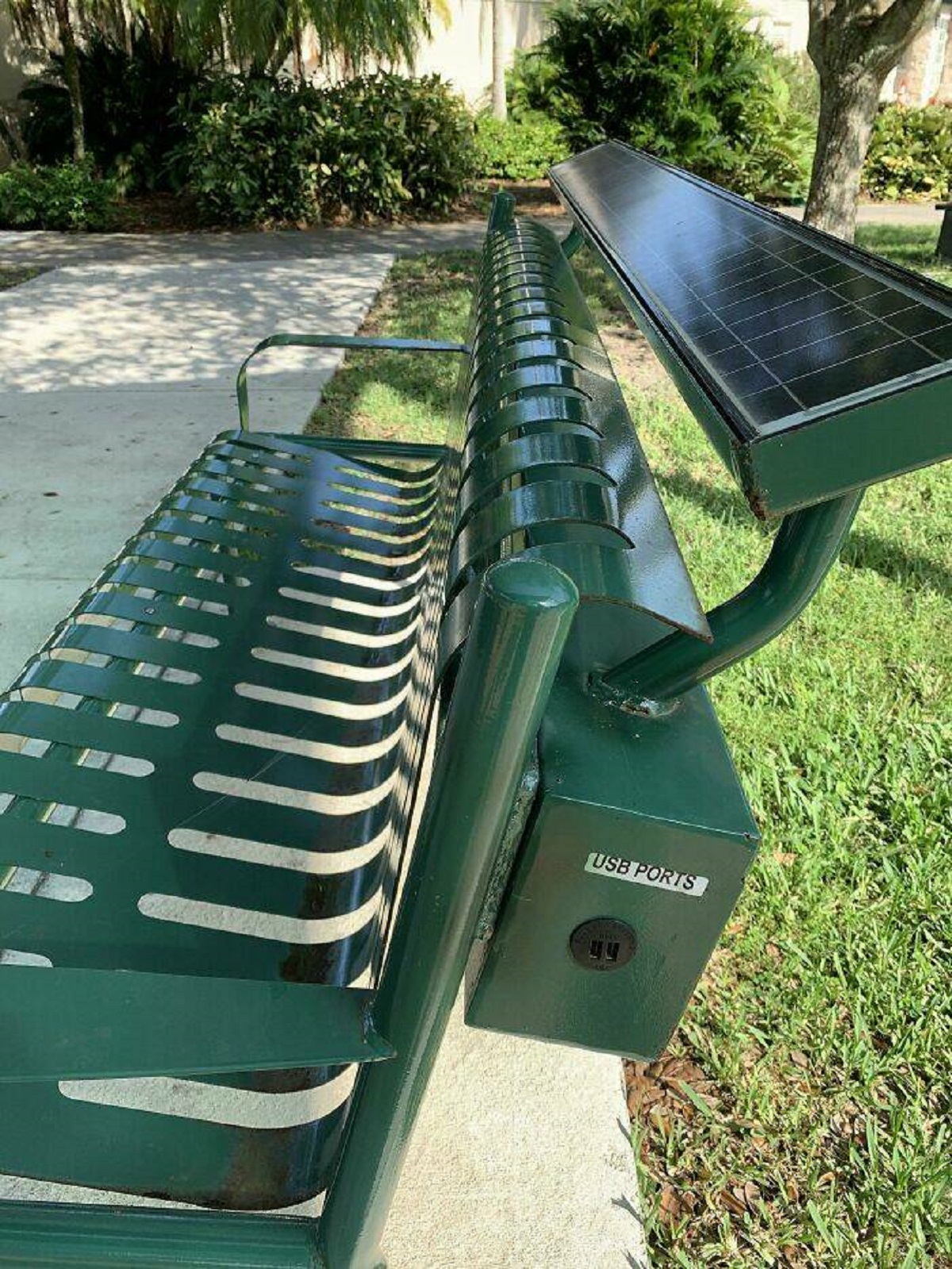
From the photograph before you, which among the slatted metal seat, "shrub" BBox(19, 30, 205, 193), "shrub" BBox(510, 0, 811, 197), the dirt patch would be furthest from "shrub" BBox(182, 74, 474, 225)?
the slatted metal seat

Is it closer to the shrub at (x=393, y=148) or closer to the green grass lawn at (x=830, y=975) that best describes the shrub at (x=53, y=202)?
the shrub at (x=393, y=148)

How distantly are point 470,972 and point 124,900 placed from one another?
532 mm

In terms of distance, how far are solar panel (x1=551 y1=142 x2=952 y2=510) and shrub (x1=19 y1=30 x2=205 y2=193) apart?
41.2ft

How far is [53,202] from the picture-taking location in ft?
33.6

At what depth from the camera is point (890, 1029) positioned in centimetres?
192

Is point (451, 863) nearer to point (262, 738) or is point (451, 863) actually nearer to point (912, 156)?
point (262, 738)

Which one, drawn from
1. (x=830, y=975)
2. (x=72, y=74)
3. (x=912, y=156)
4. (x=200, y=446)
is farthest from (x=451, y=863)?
(x=912, y=156)

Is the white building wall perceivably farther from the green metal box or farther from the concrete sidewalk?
the green metal box

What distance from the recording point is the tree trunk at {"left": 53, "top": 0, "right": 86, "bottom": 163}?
10.6 m

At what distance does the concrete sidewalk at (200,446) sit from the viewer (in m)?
1.57

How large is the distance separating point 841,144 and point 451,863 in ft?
22.7

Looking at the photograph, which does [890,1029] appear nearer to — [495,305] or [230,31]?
[495,305]

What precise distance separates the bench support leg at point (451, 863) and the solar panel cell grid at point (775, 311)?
27 centimetres

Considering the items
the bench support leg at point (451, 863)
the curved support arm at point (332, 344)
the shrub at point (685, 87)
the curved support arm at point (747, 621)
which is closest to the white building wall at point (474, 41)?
the shrub at point (685, 87)
